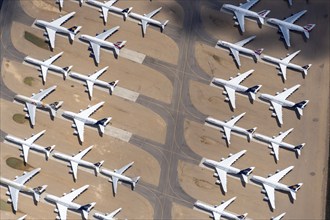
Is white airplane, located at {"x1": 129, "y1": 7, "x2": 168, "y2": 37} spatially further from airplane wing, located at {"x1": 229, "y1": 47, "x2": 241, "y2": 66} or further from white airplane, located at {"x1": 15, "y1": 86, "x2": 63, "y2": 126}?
white airplane, located at {"x1": 15, "y1": 86, "x2": 63, "y2": 126}

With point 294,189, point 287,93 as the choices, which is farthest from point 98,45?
point 294,189

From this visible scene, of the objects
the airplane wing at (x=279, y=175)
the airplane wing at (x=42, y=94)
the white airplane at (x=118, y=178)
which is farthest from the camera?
the airplane wing at (x=42, y=94)

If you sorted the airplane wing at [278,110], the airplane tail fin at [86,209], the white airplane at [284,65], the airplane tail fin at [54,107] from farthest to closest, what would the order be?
the white airplane at [284,65], the airplane wing at [278,110], the airplane tail fin at [54,107], the airplane tail fin at [86,209]

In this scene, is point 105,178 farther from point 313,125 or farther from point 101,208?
point 313,125

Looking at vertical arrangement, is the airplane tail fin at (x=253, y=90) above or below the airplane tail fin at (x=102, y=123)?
above

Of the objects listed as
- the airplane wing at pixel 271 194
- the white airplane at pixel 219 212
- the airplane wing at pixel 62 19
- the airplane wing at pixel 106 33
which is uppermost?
the airplane wing at pixel 62 19

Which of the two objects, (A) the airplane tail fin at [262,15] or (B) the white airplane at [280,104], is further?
(A) the airplane tail fin at [262,15]

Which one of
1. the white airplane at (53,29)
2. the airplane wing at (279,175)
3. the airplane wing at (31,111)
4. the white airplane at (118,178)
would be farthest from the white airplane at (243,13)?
the airplane wing at (31,111)

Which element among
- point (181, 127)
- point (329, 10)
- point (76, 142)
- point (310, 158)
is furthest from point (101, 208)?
point (329, 10)

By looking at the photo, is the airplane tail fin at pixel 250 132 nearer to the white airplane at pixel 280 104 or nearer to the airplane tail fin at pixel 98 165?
the white airplane at pixel 280 104

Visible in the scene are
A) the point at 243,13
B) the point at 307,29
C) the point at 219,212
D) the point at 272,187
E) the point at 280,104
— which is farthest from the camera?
the point at 243,13

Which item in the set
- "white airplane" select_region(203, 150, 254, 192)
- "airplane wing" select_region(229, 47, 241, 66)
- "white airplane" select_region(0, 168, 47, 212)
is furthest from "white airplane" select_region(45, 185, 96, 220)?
"airplane wing" select_region(229, 47, 241, 66)

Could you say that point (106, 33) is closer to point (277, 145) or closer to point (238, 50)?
point (238, 50)
